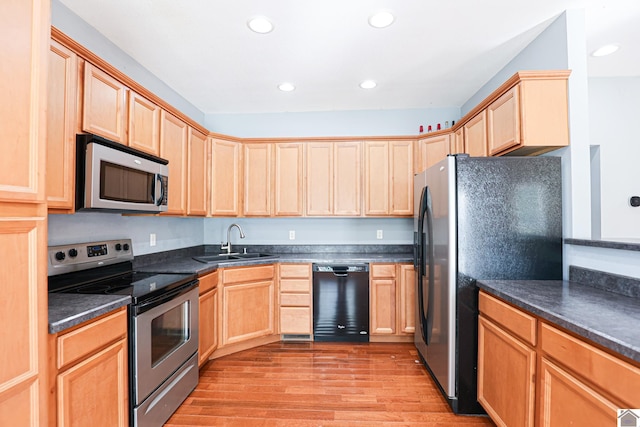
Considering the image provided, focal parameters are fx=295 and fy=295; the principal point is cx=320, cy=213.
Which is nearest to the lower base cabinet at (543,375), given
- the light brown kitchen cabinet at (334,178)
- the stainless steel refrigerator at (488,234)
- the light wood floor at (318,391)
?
the stainless steel refrigerator at (488,234)

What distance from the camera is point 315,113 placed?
12.3 ft

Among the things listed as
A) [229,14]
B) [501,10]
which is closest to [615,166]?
[501,10]

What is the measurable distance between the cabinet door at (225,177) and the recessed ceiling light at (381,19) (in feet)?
6.57

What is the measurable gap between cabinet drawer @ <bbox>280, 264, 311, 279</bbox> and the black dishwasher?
3.1 inches

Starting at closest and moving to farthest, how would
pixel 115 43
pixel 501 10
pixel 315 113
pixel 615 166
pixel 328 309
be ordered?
pixel 501 10 → pixel 115 43 → pixel 615 166 → pixel 328 309 → pixel 315 113

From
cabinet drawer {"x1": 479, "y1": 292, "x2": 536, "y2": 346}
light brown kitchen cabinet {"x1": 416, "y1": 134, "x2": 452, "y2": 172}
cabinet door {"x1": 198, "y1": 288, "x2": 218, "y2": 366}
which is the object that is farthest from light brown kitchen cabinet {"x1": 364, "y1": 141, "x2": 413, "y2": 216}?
cabinet door {"x1": 198, "y1": 288, "x2": 218, "y2": 366}

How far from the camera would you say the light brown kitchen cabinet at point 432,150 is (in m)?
3.23

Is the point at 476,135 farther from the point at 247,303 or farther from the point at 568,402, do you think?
the point at 247,303

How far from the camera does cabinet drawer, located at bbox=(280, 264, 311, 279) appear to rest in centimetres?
317

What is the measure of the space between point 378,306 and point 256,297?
4.24ft

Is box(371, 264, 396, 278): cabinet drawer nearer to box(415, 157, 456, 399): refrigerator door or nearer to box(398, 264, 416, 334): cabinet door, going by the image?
box(398, 264, 416, 334): cabinet door

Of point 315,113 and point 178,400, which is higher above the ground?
point 315,113

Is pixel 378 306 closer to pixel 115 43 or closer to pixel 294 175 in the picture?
pixel 294 175

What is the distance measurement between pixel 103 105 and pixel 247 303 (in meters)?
2.04
